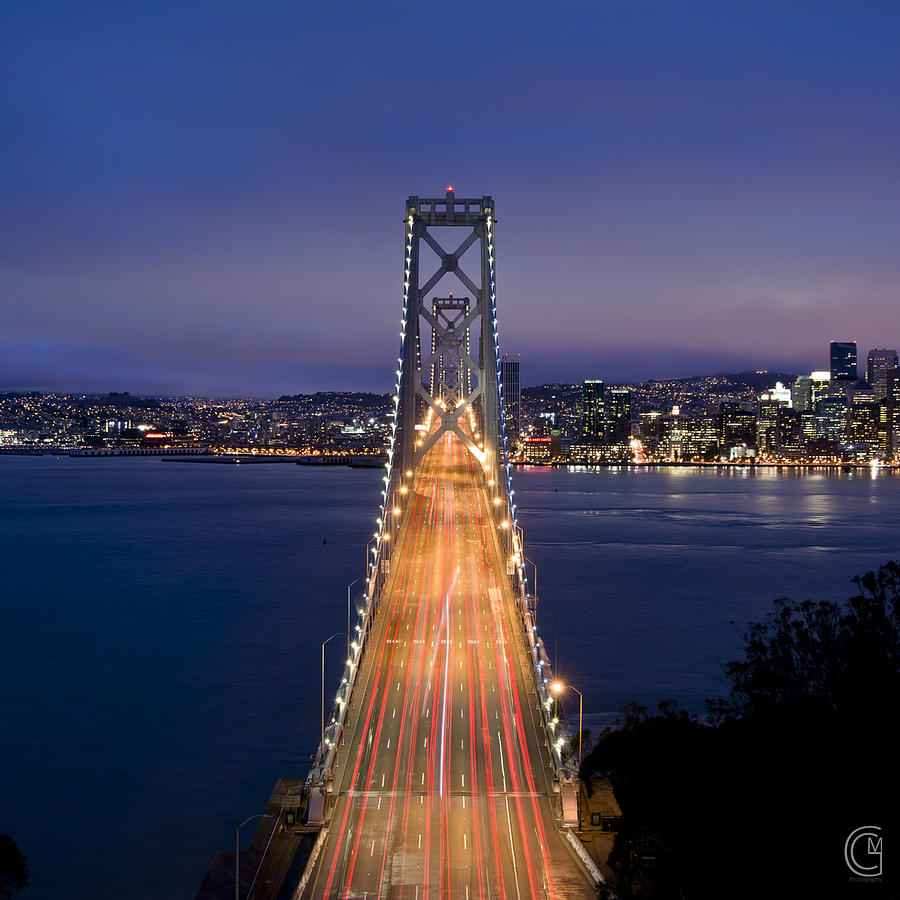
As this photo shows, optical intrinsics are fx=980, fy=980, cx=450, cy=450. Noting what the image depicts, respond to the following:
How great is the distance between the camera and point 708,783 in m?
13.5

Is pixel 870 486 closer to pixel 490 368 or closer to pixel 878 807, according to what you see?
pixel 490 368

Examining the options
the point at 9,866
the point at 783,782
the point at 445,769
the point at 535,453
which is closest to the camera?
the point at 783,782

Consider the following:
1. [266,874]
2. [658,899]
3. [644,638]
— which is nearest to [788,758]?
[658,899]

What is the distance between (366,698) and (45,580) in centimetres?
3203

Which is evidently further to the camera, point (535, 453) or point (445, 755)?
point (535, 453)

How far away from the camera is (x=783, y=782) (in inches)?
486

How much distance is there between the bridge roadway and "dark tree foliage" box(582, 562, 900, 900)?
132cm

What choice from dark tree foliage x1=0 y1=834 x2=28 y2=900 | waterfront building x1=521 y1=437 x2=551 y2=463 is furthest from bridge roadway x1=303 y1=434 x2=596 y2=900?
waterfront building x1=521 y1=437 x2=551 y2=463

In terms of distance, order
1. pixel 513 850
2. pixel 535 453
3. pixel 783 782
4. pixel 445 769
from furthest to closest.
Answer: pixel 535 453, pixel 445 769, pixel 513 850, pixel 783 782

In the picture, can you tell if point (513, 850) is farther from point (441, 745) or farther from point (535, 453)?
point (535, 453)

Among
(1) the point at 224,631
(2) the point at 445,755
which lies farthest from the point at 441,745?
(1) the point at 224,631

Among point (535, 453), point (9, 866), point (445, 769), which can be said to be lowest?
point (535, 453)

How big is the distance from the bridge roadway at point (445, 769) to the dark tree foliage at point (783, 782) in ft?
4.34

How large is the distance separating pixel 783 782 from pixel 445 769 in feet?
17.6
